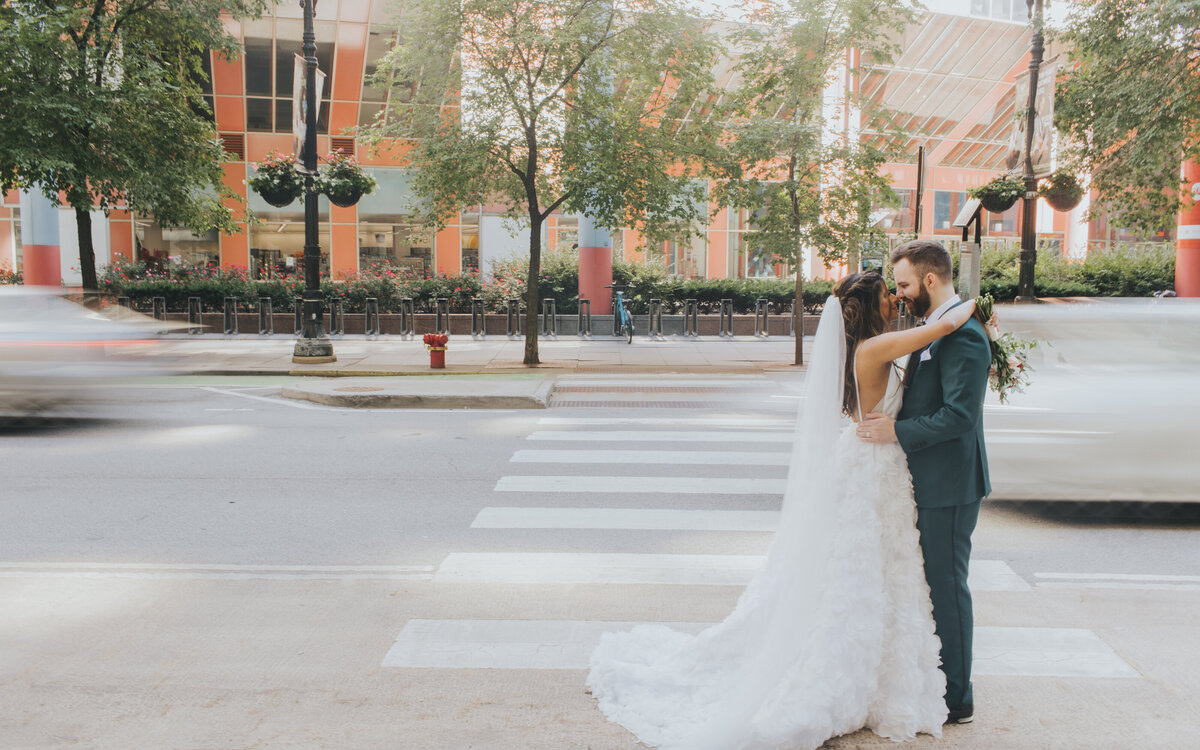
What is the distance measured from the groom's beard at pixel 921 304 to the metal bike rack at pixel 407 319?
827 inches

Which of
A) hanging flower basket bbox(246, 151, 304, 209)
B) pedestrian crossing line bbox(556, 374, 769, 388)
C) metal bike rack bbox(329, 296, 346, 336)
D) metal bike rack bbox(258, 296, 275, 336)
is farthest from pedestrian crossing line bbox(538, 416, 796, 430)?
metal bike rack bbox(258, 296, 275, 336)

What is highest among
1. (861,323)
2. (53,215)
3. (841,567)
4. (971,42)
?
(971,42)

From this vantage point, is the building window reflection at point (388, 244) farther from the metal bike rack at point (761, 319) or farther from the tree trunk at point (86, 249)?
the tree trunk at point (86, 249)

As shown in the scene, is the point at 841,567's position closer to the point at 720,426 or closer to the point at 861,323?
the point at 861,323

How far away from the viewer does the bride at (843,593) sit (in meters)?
3.35

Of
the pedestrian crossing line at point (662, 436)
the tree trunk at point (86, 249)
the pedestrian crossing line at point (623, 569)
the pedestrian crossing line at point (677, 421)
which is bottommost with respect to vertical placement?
the pedestrian crossing line at point (623, 569)

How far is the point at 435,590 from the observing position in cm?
526

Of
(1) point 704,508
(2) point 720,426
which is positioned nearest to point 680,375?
(2) point 720,426

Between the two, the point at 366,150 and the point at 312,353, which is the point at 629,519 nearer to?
the point at 312,353

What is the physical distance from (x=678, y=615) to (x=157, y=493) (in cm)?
484

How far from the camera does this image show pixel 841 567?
343 centimetres

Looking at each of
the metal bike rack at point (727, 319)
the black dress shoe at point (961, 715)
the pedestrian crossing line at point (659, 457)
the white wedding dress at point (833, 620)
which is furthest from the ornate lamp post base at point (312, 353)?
the black dress shoe at point (961, 715)

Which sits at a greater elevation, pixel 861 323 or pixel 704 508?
pixel 861 323

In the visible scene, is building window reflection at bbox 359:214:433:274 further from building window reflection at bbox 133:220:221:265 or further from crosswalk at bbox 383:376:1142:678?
crosswalk at bbox 383:376:1142:678
